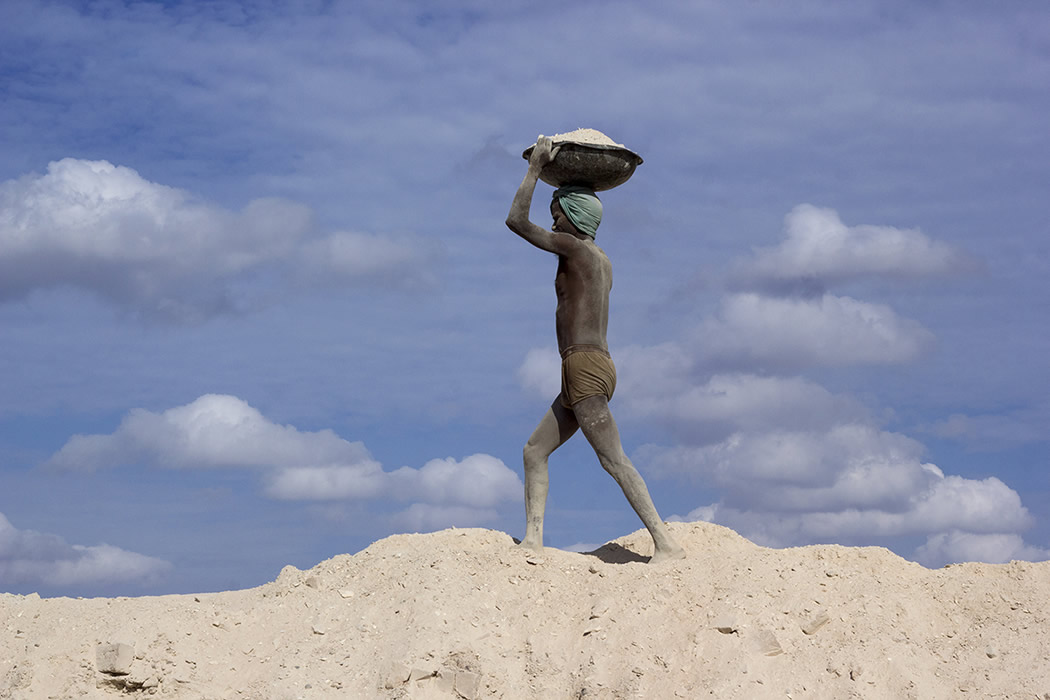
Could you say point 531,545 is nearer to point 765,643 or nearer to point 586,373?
point 586,373

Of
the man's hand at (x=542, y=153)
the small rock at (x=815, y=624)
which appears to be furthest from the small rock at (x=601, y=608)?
the man's hand at (x=542, y=153)

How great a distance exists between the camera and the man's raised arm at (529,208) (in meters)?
9.37

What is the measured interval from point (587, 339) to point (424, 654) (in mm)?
3022

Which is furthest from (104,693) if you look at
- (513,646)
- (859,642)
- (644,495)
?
(859,642)

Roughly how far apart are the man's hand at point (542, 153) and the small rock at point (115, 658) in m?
4.91

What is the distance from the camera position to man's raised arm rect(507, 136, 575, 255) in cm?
937

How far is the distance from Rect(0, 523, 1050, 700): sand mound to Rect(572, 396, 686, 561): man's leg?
31 centimetres

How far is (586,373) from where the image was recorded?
9.33 metres

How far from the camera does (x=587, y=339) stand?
9.45 meters

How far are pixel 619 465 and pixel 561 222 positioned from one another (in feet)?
7.07

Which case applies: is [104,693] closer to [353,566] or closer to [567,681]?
[353,566]

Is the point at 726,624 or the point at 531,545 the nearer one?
the point at 726,624

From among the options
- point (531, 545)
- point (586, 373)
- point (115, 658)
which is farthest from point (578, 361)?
point (115, 658)

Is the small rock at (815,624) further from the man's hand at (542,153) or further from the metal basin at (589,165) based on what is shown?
the man's hand at (542,153)
